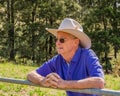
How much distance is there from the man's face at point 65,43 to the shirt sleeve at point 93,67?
206mm

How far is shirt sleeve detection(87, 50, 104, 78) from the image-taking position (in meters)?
3.75

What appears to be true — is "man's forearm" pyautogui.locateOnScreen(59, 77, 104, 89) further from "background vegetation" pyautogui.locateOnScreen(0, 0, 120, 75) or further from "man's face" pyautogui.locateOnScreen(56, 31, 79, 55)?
"background vegetation" pyautogui.locateOnScreen(0, 0, 120, 75)

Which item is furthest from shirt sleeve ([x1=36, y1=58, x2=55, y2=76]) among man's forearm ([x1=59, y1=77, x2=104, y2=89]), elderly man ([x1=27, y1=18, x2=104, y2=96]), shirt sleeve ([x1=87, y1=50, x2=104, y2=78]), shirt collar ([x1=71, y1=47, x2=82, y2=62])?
man's forearm ([x1=59, y1=77, x2=104, y2=89])

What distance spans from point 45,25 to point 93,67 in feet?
127

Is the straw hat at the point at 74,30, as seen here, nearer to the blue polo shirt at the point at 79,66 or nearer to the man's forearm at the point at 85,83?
the blue polo shirt at the point at 79,66

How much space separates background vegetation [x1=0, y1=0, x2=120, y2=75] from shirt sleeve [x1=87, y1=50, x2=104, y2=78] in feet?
113

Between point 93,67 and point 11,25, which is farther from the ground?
point 93,67

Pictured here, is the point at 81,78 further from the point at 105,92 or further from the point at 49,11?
the point at 49,11

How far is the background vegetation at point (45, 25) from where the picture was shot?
3959cm

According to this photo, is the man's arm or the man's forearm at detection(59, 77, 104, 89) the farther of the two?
the man's arm

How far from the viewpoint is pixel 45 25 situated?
139 ft

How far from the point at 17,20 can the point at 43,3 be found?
11.9 ft

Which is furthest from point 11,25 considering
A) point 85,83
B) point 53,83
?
point 85,83

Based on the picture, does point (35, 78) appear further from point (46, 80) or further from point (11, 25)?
point (11, 25)
